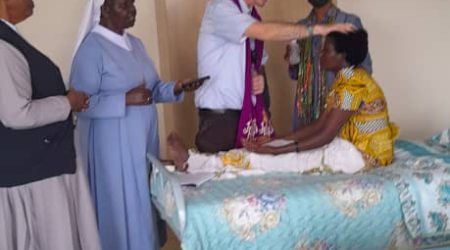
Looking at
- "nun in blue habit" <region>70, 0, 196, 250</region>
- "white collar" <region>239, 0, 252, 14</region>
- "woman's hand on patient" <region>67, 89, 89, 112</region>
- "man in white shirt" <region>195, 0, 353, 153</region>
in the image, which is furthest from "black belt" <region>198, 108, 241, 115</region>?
"woman's hand on patient" <region>67, 89, 89, 112</region>

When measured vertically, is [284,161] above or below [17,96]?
below

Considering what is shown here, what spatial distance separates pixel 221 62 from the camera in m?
2.96

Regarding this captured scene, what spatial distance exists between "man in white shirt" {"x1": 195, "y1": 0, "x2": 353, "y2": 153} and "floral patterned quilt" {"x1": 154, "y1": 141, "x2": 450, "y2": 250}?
389 mm

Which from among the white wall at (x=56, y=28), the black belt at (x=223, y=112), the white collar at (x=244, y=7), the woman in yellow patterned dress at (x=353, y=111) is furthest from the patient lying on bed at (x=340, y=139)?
the white wall at (x=56, y=28)

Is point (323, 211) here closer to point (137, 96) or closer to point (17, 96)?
point (137, 96)

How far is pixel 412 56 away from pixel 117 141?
7.99 ft

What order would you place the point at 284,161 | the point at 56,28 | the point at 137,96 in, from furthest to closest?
1. the point at 56,28
2. the point at 284,161
3. the point at 137,96

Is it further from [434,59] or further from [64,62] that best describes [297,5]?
[64,62]

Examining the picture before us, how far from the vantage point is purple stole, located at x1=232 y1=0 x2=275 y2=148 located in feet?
9.75

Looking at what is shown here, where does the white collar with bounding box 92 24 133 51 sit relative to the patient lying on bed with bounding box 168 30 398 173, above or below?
above

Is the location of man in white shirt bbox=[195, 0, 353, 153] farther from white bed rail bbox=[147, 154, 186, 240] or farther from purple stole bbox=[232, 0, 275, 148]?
white bed rail bbox=[147, 154, 186, 240]

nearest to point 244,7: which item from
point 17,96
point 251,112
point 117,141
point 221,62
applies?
point 221,62

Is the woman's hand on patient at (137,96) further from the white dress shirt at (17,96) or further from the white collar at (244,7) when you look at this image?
the white collar at (244,7)

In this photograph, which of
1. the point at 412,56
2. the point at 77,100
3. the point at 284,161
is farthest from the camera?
the point at 412,56
